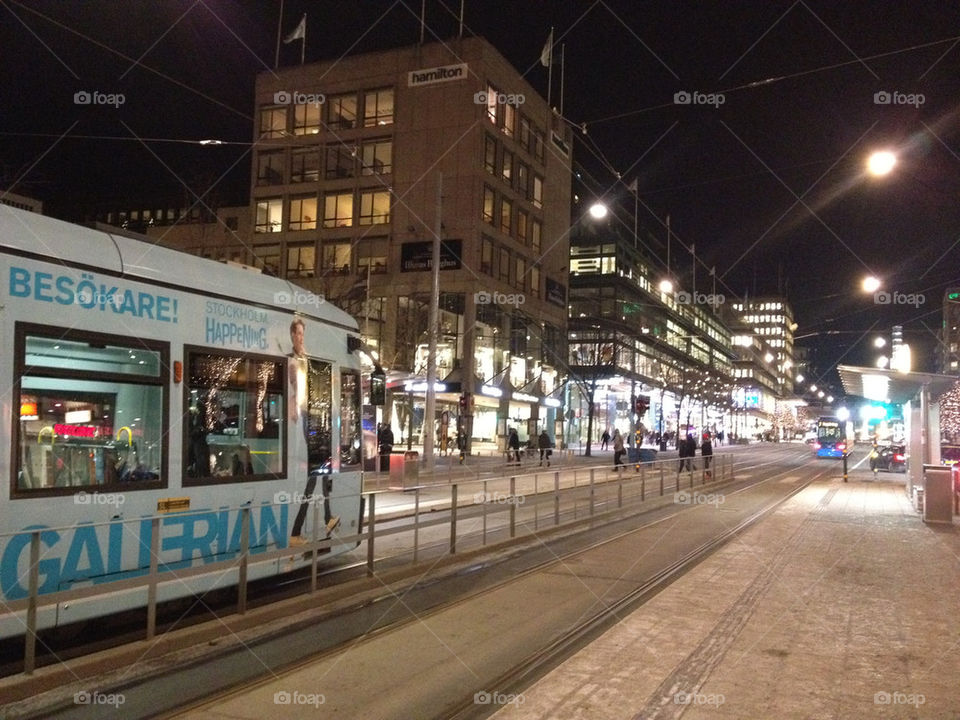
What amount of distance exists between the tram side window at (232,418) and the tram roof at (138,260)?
0.76 m

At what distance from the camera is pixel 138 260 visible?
7.55 meters

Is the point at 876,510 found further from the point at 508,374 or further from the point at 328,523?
the point at 508,374

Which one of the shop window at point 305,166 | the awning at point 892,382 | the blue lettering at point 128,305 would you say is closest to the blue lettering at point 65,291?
the blue lettering at point 128,305

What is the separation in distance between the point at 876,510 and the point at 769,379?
153m

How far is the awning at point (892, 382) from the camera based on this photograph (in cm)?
1684

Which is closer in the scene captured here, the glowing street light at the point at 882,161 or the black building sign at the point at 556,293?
the glowing street light at the point at 882,161

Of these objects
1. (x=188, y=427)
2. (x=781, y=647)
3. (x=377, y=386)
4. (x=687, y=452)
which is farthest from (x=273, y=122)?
(x=781, y=647)

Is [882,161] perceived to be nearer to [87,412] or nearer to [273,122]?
[87,412]

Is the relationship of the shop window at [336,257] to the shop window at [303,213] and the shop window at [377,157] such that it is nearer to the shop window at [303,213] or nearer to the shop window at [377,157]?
the shop window at [303,213]

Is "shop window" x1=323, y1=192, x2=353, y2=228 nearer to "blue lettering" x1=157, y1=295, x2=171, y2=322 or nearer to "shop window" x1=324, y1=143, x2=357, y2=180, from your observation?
"shop window" x1=324, y1=143, x2=357, y2=180

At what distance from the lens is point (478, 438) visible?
2127 inches

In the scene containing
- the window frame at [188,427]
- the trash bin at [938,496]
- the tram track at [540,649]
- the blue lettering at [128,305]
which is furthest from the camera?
the trash bin at [938,496]

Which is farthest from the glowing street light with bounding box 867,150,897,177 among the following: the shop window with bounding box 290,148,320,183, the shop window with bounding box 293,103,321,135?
the shop window with bounding box 293,103,321,135

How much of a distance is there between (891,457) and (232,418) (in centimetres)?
3814
